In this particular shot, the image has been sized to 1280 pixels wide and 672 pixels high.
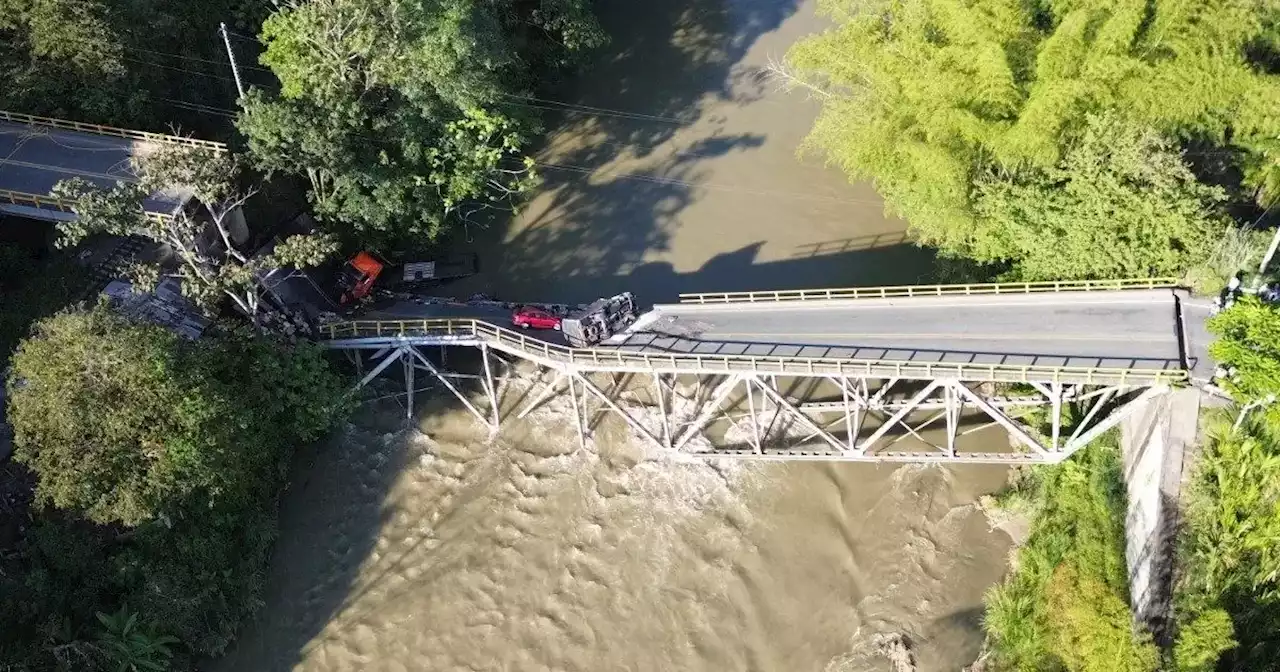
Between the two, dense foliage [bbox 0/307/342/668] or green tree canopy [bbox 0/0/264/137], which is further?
green tree canopy [bbox 0/0/264/137]

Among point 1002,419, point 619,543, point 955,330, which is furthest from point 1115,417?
point 619,543

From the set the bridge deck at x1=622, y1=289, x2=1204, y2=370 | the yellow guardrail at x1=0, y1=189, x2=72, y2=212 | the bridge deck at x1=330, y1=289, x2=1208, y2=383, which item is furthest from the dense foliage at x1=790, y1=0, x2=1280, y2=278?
the yellow guardrail at x1=0, y1=189, x2=72, y2=212

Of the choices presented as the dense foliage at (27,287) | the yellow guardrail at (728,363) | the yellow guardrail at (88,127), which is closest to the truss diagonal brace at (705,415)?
the yellow guardrail at (728,363)

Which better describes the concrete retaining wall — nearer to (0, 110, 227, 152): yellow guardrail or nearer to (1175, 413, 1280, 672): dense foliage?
(1175, 413, 1280, 672): dense foliage

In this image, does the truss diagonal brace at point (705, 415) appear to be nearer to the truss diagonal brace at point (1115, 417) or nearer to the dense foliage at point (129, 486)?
the truss diagonal brace at point (1115, 417)

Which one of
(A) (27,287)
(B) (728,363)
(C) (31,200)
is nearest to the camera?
(B) (728,363)

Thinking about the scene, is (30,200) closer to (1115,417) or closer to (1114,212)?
(1115,417)
